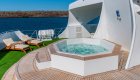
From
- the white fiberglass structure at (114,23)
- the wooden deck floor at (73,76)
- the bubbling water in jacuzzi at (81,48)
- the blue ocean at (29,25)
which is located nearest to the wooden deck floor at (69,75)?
the wooden deck floor at (73,76)

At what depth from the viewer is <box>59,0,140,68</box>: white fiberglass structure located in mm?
8070

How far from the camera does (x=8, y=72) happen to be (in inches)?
312

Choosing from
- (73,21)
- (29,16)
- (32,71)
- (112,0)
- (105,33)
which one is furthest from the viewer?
(29,16)

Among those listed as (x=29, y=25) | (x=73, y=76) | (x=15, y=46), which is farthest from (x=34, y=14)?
(x=73, y=76)

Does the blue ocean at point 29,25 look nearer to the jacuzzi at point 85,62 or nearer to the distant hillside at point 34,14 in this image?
the jacuzzi at point 85,62

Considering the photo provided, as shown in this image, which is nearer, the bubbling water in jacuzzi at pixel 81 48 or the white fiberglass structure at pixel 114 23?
the white fiberglass structure at pixel 114 23

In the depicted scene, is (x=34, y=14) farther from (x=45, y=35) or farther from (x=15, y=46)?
(x=15, y=46)

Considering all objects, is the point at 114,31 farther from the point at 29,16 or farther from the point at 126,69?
the point at 29,16

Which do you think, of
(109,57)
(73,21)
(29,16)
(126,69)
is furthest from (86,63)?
(29,16)

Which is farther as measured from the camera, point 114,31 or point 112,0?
point 114,31

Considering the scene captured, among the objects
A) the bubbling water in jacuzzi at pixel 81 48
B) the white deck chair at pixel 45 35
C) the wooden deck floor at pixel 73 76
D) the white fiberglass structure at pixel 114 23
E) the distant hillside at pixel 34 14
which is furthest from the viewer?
the distant hillside at pixel 34 14

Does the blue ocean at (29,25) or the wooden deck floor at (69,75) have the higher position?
the blue ocean at (29,25)

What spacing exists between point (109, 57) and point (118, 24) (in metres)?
3.36

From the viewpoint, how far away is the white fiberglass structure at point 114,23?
8.07m
